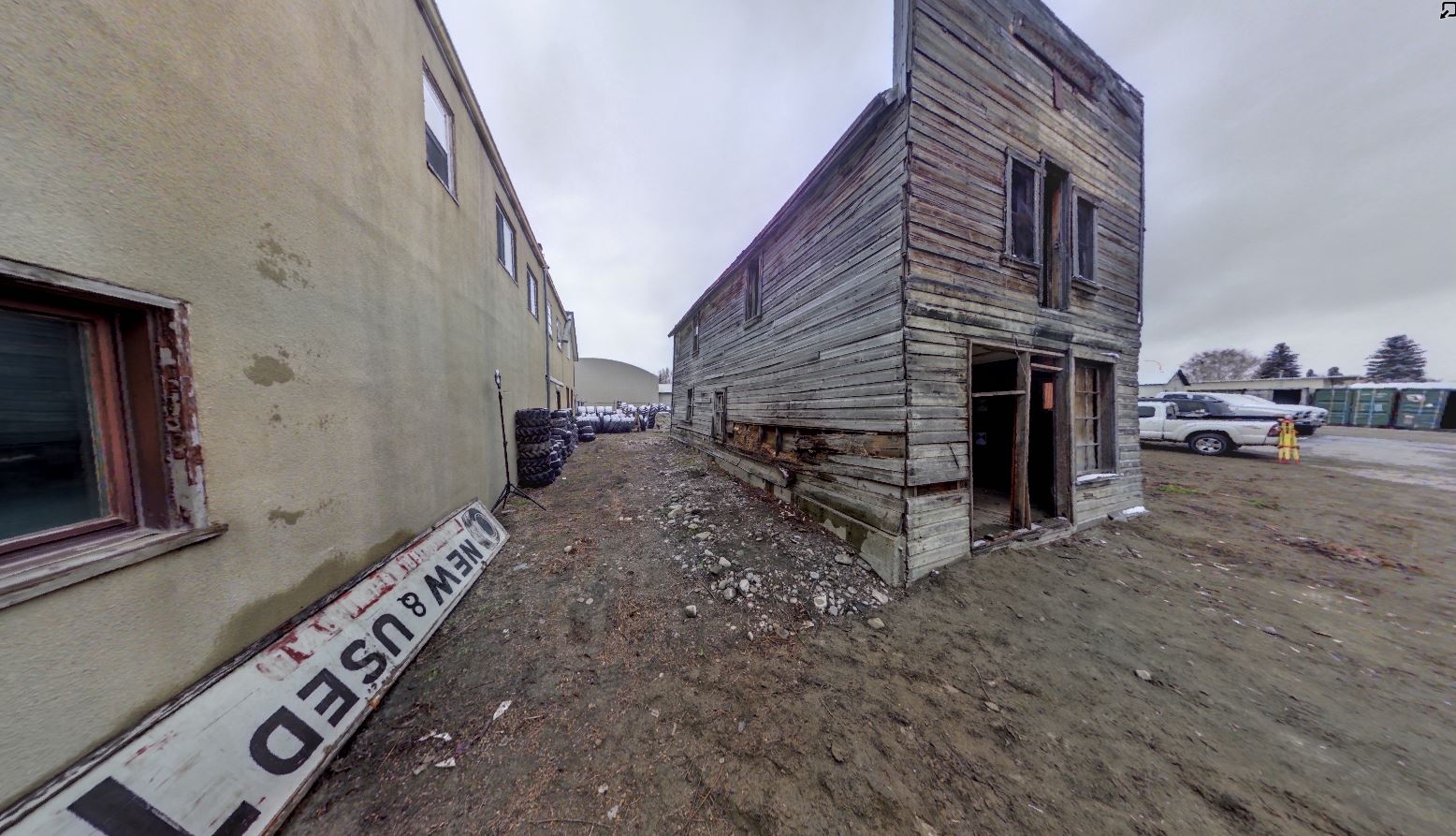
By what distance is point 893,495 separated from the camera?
180 inches

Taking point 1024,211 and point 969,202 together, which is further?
point 1024,211

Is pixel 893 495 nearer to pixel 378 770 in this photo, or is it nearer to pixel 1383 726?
pixel 1383 726

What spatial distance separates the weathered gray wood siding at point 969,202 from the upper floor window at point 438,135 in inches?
239

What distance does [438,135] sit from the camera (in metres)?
5.28

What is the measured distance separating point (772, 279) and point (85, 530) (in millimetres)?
7847

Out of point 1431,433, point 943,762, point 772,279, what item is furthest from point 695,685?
point 1431,433

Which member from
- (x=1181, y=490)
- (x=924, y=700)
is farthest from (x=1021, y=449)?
(x=1181, y=490)

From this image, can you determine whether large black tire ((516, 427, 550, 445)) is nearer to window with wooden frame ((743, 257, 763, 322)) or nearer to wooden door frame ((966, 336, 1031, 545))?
window with wooden frame ((743, 257, 763, 322))

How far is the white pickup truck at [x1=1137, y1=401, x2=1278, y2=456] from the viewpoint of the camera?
40.0ft

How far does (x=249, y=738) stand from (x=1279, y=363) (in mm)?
82098

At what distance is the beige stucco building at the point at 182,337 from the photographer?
1.57 m

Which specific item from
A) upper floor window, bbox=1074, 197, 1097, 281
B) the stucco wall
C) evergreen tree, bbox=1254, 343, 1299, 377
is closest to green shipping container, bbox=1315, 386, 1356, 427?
evergreen tree, bbox=1254, 343, 1299, 377

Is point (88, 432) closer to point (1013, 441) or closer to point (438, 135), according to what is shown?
point (438, 135)

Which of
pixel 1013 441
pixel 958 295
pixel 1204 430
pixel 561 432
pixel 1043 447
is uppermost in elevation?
pixel 958 295
